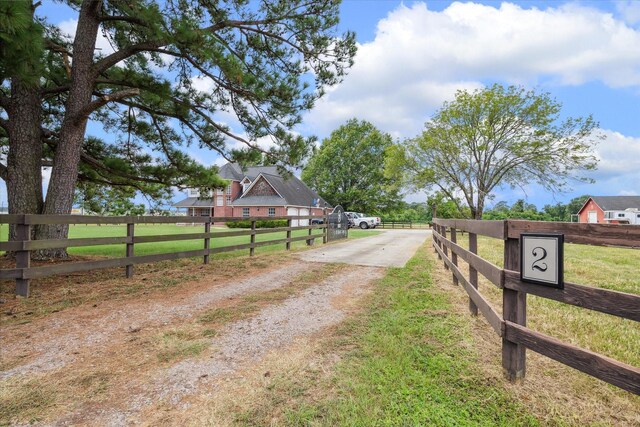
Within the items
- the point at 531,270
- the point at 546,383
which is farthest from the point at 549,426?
the point at 531,270

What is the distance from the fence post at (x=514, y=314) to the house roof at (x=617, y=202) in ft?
193

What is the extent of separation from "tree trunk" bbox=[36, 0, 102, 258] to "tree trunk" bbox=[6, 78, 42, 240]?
1.74ft

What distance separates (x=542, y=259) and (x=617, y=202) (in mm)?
61383

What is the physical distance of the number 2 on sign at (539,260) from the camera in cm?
234

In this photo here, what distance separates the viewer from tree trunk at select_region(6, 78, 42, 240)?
7.17m

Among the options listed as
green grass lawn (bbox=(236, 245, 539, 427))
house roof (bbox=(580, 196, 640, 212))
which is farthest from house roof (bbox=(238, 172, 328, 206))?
house roof (bbox=(580, 196, 640, 212))

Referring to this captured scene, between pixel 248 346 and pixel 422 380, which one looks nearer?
pixel 422 380

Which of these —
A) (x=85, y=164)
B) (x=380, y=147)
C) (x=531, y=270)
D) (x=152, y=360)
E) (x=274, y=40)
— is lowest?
(x=152, y=360)

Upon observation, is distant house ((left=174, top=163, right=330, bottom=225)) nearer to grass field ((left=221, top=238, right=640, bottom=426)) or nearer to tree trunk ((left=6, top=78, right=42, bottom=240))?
tree trunk ((left=6, top=78, right=42, bottom=240))

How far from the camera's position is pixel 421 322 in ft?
13.2

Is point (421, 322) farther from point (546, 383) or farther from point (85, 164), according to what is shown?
point (85, 164)

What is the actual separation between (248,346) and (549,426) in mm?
2517

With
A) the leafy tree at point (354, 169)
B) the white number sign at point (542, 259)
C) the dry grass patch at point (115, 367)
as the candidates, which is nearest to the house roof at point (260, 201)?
the leafy tree at point (354, 169)

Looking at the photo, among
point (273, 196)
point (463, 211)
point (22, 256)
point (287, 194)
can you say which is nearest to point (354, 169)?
point (287, 194)
